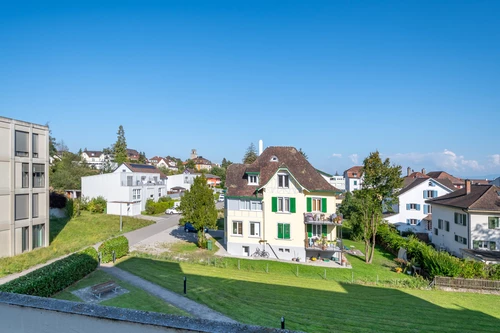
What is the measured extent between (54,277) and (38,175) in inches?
692

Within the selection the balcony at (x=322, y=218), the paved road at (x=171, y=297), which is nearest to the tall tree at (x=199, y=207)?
the balcony at (x=322, y=218)

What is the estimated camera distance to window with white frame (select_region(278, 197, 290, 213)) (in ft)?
89.4

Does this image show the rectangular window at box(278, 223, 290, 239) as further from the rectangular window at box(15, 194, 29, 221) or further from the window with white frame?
the rectangular window at box(15, 194, 29, 221)

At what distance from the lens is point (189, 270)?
2091 centimetres

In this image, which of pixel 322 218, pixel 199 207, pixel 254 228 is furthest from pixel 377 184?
pixel 199 207

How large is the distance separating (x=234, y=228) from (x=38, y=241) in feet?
57.8

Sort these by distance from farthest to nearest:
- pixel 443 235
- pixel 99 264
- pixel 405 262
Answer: pixel 443 235 → pixel 405 262 → pixel 99 264

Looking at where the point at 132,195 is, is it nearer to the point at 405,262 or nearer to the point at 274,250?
the point at 274,250

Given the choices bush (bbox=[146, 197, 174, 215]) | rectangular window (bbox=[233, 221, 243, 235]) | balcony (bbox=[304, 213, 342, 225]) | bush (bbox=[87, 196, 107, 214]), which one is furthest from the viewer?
bush (bbox=[146, 197, 174, 215])

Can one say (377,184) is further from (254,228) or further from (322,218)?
(254,228)

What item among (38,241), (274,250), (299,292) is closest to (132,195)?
(38,241)

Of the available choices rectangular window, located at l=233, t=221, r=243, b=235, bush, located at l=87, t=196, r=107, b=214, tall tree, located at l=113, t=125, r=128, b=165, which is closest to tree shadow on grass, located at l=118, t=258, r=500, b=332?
rectangular window, located at l=233, t=221, r=243, b=235

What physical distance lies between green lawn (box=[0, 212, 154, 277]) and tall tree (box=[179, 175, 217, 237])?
372 inches

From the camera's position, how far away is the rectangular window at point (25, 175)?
87.1 feet
